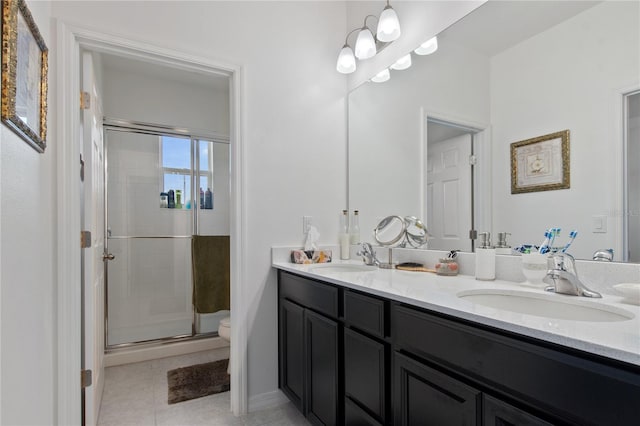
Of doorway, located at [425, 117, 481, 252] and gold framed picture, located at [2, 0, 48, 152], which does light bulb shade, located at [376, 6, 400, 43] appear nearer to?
doorway, located at [425, 117, 481, 252]

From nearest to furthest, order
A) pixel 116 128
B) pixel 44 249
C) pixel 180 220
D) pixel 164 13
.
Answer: pixel 44 249
pixel 164 13
pixel 116 128
pixel 180 220

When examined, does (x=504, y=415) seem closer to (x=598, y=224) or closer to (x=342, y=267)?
(x=598, y=224)

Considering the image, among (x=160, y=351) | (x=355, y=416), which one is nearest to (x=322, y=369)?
(x=355, y=416)

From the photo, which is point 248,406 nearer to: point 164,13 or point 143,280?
point 143,280

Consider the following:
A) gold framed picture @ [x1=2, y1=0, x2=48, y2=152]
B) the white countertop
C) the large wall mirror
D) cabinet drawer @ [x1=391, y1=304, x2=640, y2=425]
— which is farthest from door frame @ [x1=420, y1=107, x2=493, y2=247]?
gold framed picture @ [x1=2, y1=0, x2=48, y2=152]

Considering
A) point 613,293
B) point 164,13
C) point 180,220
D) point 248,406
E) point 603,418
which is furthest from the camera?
point 180,220

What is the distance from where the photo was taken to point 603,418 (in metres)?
0.62

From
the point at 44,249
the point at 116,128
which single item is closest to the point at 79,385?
the point at 44,249

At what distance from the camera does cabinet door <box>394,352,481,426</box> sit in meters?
0.88

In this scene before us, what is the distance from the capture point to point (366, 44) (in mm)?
2057

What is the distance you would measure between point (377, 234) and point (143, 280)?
2.28 meters

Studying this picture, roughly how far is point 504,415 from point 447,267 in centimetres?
83

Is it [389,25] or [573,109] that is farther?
[389,25]

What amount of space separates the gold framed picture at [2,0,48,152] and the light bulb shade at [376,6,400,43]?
62.9 inches
